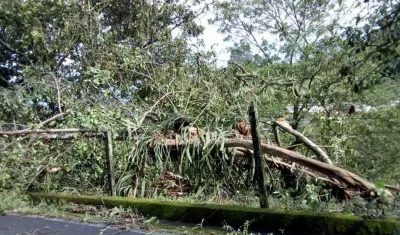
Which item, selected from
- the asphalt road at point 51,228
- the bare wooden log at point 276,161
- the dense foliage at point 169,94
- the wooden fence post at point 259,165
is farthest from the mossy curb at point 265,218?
the bare wooden log at point 276,161

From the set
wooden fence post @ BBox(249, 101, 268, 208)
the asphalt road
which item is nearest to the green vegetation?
wooden fence post @ BBox(249, 101, 268, 208)

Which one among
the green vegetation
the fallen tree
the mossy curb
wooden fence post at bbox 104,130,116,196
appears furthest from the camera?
wooden fence post at bbox 104,130,116,196

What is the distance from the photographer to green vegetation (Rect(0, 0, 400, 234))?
131 inches

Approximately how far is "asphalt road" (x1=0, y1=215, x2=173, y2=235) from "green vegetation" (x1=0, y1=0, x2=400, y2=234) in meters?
0.66

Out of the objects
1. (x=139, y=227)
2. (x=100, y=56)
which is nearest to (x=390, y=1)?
(x=139, y=227)

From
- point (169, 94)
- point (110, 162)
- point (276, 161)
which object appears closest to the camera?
point (276, 161)

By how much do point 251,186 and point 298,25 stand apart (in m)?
12.9

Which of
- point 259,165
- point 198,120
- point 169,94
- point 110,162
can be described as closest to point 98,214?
point 110,162

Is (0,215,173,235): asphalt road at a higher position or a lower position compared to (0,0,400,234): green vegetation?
lower

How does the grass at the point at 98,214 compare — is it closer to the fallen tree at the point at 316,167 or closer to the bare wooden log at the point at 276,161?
the fallen tree at the point at 316,167

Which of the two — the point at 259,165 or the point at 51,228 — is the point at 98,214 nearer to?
the point at 51,228

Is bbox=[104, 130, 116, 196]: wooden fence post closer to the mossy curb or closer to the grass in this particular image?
the grass

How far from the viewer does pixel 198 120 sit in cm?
581

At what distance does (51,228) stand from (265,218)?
1.86m
